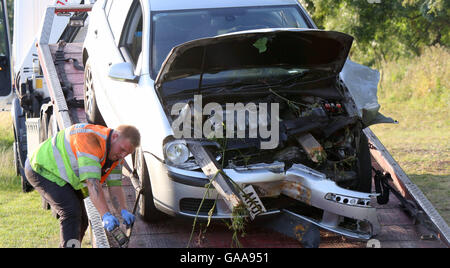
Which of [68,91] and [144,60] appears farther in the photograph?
[68,91]

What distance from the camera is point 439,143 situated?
11.6 metres

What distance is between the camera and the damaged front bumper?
502cm

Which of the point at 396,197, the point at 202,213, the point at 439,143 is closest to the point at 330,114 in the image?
the point at 396,197

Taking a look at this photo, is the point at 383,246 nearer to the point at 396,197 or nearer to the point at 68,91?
the point at 396,197

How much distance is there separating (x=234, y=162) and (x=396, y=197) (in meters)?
1.75

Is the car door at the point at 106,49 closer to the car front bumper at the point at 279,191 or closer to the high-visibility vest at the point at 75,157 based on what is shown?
the high-visibility vest at the point at 75,157

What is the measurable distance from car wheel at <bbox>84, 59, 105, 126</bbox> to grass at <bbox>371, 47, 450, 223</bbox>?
13.8 ft

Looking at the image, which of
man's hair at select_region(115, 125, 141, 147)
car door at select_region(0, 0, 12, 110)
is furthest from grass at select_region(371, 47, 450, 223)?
car door at select_region(0, 0, 12, 110)

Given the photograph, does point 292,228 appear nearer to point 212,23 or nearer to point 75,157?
point 75,157

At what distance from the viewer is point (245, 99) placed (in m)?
5.79

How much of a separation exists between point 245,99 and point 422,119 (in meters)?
9.03

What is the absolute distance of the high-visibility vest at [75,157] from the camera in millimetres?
4863

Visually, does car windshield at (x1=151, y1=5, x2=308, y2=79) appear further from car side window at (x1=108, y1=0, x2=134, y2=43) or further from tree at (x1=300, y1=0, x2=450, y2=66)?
tree at (x1=300, y1=0, x2=450, y2=66)
